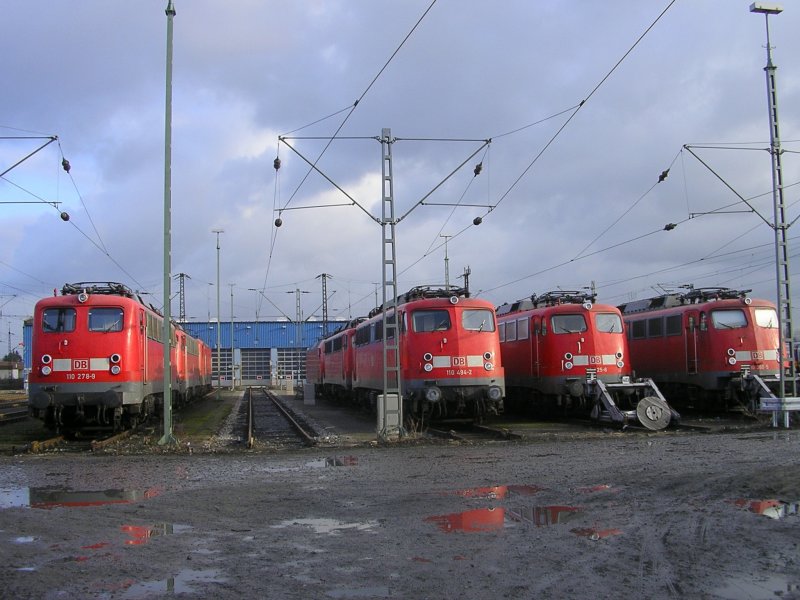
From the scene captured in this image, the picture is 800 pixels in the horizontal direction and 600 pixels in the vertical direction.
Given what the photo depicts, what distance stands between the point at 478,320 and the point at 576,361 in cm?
343

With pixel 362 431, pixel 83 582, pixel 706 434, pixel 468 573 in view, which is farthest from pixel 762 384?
pixel 83 582

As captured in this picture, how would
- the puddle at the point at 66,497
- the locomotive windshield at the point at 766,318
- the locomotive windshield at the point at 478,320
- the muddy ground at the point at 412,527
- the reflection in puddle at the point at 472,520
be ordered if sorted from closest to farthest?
the muddy ground at the point at 412,527, the reflection in puddle at the point at 472,520, the puddle at the point at 66,497, the locomotive windshield at the point at 478,320, the locomotive windshield at the point at 766,318

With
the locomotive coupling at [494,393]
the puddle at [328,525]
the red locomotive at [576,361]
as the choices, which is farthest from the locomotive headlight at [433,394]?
the puddle at [328,525]

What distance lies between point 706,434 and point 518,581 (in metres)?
12.5

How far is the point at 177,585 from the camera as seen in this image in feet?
18.3

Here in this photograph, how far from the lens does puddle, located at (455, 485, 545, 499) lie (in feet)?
30.2

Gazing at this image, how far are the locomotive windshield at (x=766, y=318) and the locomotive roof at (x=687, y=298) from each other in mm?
690

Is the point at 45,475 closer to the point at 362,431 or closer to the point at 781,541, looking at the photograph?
the point at 362,431

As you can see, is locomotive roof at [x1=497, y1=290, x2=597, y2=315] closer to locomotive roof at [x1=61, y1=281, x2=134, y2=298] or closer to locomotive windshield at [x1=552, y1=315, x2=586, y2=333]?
locomotive windshield at [x1=552, y1=315, x2=586, y2=333]

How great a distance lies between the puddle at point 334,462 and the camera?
41.2ft

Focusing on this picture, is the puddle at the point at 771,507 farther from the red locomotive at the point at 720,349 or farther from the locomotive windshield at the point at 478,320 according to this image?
the red locomotive at the point at 720,349

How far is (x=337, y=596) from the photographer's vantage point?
528 cm

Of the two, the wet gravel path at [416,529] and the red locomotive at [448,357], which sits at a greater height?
the red locomotive at [448,357]

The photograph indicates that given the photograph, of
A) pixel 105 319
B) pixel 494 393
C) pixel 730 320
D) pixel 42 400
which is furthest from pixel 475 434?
pixel 42 400
